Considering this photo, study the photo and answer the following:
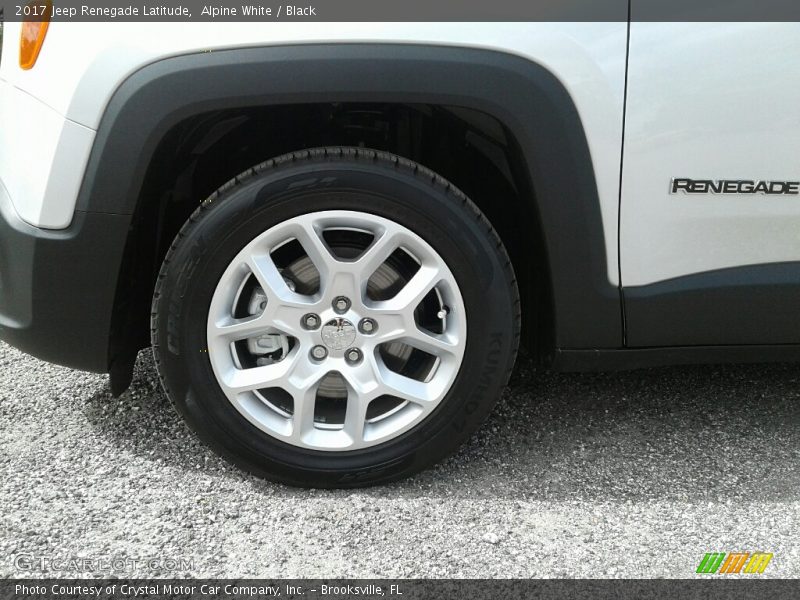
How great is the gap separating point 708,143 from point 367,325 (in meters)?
0.93

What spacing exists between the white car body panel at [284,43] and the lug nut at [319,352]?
699 millimetres

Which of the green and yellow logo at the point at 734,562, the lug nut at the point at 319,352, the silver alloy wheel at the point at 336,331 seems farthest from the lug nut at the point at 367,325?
the green and yellow logo at the point at 734,562

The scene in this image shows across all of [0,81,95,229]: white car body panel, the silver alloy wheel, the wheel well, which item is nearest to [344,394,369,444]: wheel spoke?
the silver alloy wheel

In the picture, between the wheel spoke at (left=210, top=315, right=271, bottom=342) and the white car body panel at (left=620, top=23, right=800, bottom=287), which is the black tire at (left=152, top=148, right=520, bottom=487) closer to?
the wheel spoke at (left=210, top=315, right=271, bottom=342)

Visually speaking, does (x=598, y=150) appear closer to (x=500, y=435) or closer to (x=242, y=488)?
(x=500, y=435)

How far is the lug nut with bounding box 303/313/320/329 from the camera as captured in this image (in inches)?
79.1

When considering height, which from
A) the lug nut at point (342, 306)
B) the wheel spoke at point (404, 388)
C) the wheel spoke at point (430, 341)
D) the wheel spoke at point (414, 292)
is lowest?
the wheel spoke at point (404, 388)

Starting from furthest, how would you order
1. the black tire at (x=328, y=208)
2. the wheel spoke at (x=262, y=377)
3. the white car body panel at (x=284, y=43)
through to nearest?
the wheel spoke at (x=262, y=377) < the black tire at (x=328, y=208) < the white car body panel at (x=284, y=43)

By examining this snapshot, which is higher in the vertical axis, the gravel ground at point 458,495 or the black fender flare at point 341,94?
the black fender flare at point 341,94

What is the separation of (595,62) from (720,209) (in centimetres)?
48

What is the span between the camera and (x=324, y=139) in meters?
2.16

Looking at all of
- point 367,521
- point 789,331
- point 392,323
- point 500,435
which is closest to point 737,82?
point 789,331

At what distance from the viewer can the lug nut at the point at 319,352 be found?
2037 millimetres

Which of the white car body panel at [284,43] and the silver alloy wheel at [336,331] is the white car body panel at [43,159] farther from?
the silver alloy wheel at [336,331]
